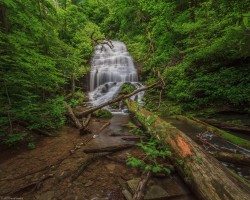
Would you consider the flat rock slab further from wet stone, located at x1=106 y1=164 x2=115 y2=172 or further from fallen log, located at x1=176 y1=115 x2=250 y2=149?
fallen log, located at x1=176 y1=115 x2=250 y2=149

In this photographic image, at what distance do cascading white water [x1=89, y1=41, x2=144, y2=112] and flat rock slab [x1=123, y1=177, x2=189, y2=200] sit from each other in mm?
8659

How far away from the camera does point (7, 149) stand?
4.00 metres

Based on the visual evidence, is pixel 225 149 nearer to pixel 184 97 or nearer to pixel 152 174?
pixel 152 174

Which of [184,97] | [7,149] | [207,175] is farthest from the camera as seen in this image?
[184,97]

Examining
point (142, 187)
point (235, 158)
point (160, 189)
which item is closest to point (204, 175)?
point (160, 189)

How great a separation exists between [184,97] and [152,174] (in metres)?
6.39

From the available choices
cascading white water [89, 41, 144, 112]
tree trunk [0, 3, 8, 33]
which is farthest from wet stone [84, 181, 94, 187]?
cascading white water [89, 41, 144, 112]

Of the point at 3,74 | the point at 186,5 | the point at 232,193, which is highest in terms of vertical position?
the point at 186,5

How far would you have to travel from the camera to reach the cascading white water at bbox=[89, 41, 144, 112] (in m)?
12.9

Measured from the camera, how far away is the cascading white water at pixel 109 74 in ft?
42.4

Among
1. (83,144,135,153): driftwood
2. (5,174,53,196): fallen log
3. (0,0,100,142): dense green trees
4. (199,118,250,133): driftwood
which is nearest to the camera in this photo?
(5,174,53,196): fallen log

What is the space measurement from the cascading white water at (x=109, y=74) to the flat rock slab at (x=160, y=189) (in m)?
8.66

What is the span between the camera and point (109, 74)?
15219mm

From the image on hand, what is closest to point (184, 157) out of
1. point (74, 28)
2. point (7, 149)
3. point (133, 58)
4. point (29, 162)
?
point (29, 162)
